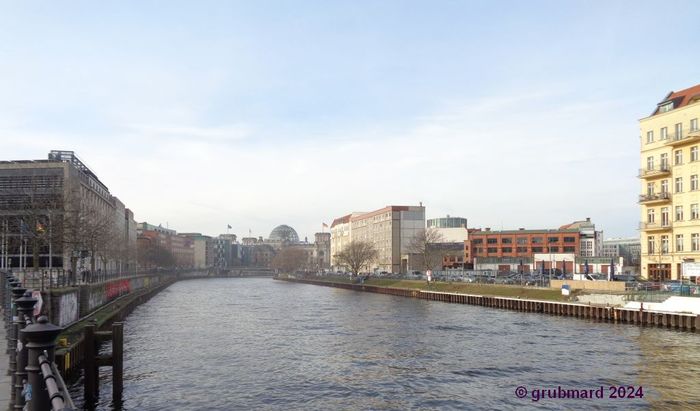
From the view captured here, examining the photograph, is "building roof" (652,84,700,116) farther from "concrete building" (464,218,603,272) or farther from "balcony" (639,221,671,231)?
"concrete building" (464,218,603,272)

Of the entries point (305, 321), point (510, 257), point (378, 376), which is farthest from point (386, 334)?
point (510, 257)

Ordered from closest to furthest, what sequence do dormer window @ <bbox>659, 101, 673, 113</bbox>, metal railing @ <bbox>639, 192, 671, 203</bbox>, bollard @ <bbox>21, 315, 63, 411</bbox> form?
bollard @ <bbox>21, 315, 63, 411</bbox>, metal railing @ <bbox>639, 192, 671, 203</bbox>, dormer window @ <bbox>659, 101, 673, 113</bbox>

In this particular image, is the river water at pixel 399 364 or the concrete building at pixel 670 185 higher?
the concrete building at pixel 670 185

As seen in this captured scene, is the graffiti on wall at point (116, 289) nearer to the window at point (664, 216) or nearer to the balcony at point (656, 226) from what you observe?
the balcony at point (656, 226)

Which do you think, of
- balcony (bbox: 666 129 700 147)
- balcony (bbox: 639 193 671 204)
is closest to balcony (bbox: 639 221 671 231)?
balcony (bbox: 639 193 671 204)

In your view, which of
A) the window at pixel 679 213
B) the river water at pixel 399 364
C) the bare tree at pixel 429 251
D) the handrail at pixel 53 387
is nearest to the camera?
the handrail at pixel 53 387

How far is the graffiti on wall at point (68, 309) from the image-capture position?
44688 mm

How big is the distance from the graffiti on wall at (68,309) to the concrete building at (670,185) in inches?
2942

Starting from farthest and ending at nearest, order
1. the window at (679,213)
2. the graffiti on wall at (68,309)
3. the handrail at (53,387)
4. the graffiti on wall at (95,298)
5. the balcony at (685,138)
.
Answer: the window at (679,213)
the balcony at (685,138)
the graffiti on wall at (95,298)
the graffiti on wall at (68,309)
the handrail at (53,387)

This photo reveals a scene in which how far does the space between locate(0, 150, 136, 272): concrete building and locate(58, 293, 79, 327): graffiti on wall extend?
8.38 m

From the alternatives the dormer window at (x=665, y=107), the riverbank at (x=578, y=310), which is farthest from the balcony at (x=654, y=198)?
the riverbank at (x=578, y=310)

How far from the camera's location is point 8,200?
91375 millimetres

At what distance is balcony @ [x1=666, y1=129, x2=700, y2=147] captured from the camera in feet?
254

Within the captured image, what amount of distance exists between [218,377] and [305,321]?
1369 inches
